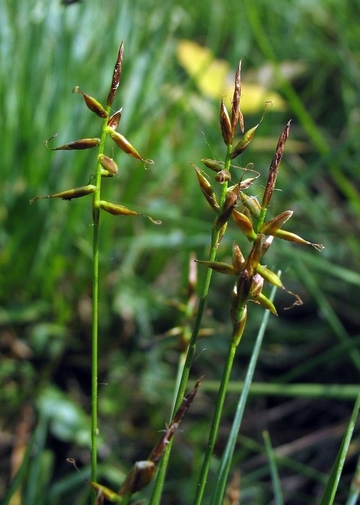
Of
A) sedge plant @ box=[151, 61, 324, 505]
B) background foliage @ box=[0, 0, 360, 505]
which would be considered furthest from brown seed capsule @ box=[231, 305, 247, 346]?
background foliage @ box=[0, 0, 360, 505]

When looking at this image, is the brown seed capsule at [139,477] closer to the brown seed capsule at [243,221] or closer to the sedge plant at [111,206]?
the sedge plant at [111,206]

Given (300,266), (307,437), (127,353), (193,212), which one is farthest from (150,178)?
(307,437)

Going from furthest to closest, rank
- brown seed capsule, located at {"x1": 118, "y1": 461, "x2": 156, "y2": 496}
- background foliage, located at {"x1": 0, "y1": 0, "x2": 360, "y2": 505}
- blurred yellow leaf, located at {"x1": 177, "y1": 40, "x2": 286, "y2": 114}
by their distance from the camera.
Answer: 1. blurred yellow leaf, located at {"x1": 177, "y1": 40, "x2": 286, "y2": 114}
2. background foliage, located at {"x1": 0, "y1": 0, "x2": 360, "y2": 505}
3. brown seed capsule, located at {"x1": 118, "y1": 461, "x2": 156, "y2": 496}

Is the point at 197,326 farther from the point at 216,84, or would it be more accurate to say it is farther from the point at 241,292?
the point at 216,84

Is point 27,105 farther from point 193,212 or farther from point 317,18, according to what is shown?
point 317,18

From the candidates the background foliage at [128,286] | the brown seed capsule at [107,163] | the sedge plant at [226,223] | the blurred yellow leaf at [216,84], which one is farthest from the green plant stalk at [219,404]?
the blurred yellow leaf at [216,84]

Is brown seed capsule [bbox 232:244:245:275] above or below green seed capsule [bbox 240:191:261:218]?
below

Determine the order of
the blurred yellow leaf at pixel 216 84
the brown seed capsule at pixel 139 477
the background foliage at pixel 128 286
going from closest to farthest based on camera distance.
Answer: the brown seed capsule at pixel 139 477 → the background foliage at pixel 128 286 → the blurred yellow leaf at pixel 216 84

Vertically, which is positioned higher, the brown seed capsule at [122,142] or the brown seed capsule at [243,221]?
the brown seed capsule at [122,142]

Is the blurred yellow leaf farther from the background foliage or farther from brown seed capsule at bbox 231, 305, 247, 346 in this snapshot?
brown seed capsule at bbox 231, 305, 247, 346
